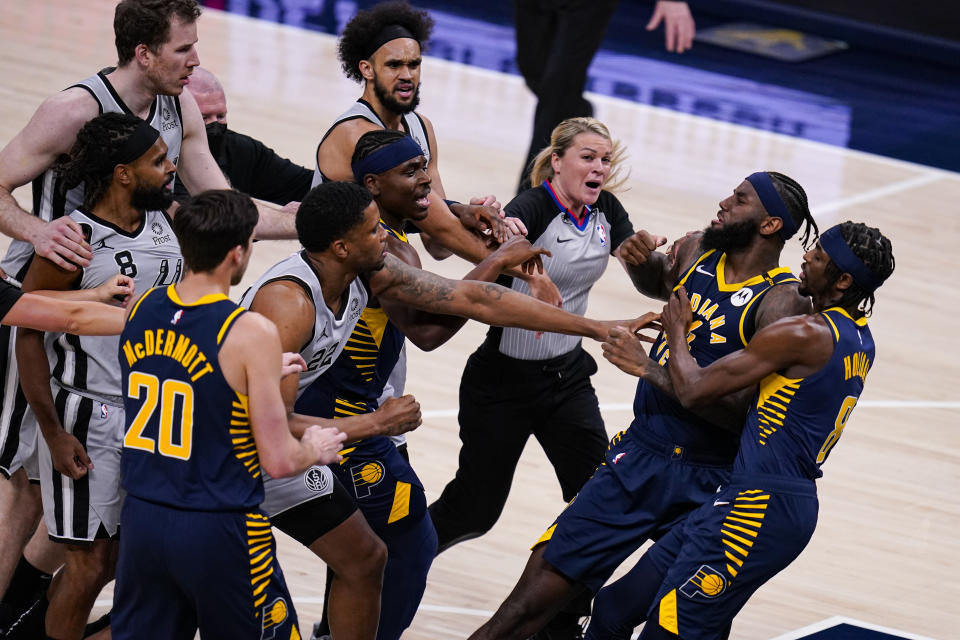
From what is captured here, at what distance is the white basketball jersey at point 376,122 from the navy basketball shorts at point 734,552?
1960 mm

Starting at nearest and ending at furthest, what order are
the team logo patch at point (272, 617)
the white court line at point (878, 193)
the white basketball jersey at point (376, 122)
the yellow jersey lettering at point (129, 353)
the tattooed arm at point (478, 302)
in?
the yellow jersey lettering at point (129, 353)
the team logo patch at point (272, 617)
the tattooed arm at point (478, 302)
the white basketball jersey at point (376, 122)
the white court line at point (878, 193)

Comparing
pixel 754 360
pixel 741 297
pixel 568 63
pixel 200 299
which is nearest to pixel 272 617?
pixel 200 299

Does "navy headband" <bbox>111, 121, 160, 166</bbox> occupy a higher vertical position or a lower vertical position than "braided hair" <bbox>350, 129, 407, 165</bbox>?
higher

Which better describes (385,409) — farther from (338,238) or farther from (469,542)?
(469,542)

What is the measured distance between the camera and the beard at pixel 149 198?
457 cm

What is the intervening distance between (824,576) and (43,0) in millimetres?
12431

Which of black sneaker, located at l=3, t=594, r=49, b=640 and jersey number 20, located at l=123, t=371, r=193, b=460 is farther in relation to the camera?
black sneaker, located at l=3, t=594, r=49, b=640

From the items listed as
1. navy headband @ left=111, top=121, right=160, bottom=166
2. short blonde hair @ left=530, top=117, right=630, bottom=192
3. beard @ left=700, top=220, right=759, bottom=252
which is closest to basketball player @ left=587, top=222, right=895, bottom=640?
beard @ left=700, top=220, right=759, bottom=252

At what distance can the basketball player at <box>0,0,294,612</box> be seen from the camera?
4773mm

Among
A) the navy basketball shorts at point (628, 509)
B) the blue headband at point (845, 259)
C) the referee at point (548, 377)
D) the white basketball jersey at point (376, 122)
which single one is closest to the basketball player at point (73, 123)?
the white basketball jersey at point (376, 122)

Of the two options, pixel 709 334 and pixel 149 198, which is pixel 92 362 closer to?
pixel 149 198

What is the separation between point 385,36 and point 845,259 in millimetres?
2362

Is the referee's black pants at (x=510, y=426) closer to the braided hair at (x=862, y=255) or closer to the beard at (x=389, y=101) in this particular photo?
the beard at (x=389, y=101)

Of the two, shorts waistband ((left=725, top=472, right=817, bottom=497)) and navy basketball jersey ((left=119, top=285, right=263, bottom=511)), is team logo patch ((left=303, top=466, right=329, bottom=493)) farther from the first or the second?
shorts waistband ((left=725, top=472, right=817, bottom=497))
